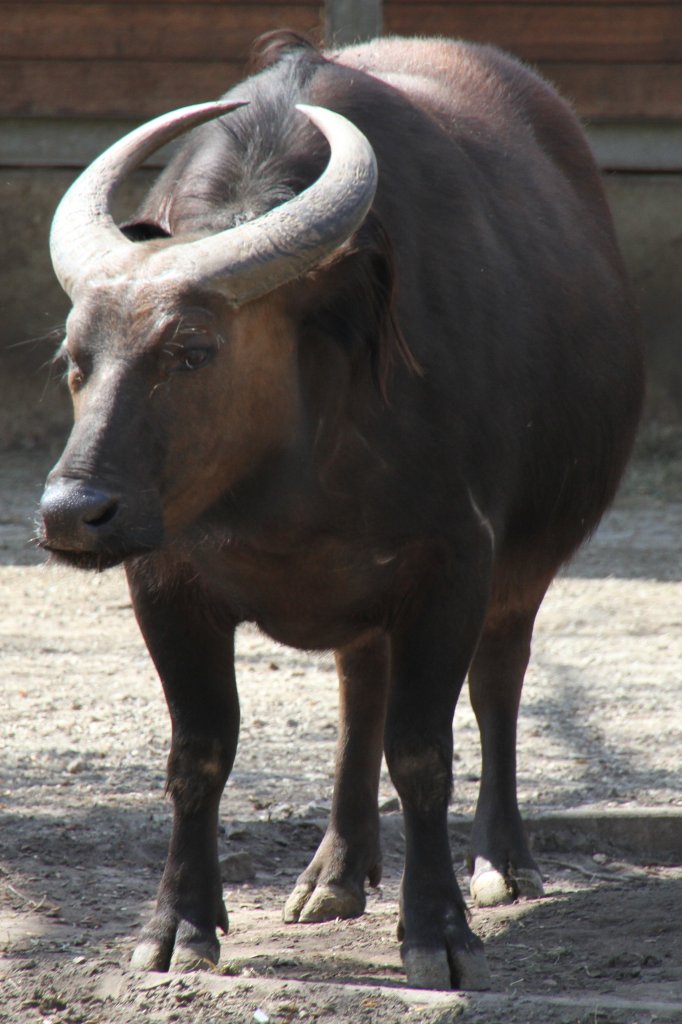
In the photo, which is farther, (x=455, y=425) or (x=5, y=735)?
(x=5, y=735)

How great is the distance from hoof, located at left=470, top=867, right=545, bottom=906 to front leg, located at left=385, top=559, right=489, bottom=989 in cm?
66

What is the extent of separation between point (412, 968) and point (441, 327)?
1345mm

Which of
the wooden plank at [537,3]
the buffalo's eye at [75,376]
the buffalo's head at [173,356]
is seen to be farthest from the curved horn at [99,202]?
the wooden plank at [537,3]

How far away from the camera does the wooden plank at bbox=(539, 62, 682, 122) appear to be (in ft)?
32.4

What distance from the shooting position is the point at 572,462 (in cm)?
414

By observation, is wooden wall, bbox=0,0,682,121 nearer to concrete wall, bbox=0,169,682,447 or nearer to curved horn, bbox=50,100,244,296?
concrete wall, bbox=0,169,682,447

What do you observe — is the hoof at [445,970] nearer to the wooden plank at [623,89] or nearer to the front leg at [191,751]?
the front leg at [191,751]

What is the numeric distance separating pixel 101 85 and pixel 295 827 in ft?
21.4

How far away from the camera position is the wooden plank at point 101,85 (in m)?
9.87

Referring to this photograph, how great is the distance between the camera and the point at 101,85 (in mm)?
9883

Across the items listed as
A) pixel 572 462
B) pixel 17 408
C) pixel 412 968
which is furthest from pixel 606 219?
pixel 17 408

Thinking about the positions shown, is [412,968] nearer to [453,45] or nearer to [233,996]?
[233,996]

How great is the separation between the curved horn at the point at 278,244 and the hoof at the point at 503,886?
1.83m

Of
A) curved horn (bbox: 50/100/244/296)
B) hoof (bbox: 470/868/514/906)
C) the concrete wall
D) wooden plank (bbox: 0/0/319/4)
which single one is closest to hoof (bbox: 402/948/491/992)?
hoof (bbox: 470/868/514/906)
